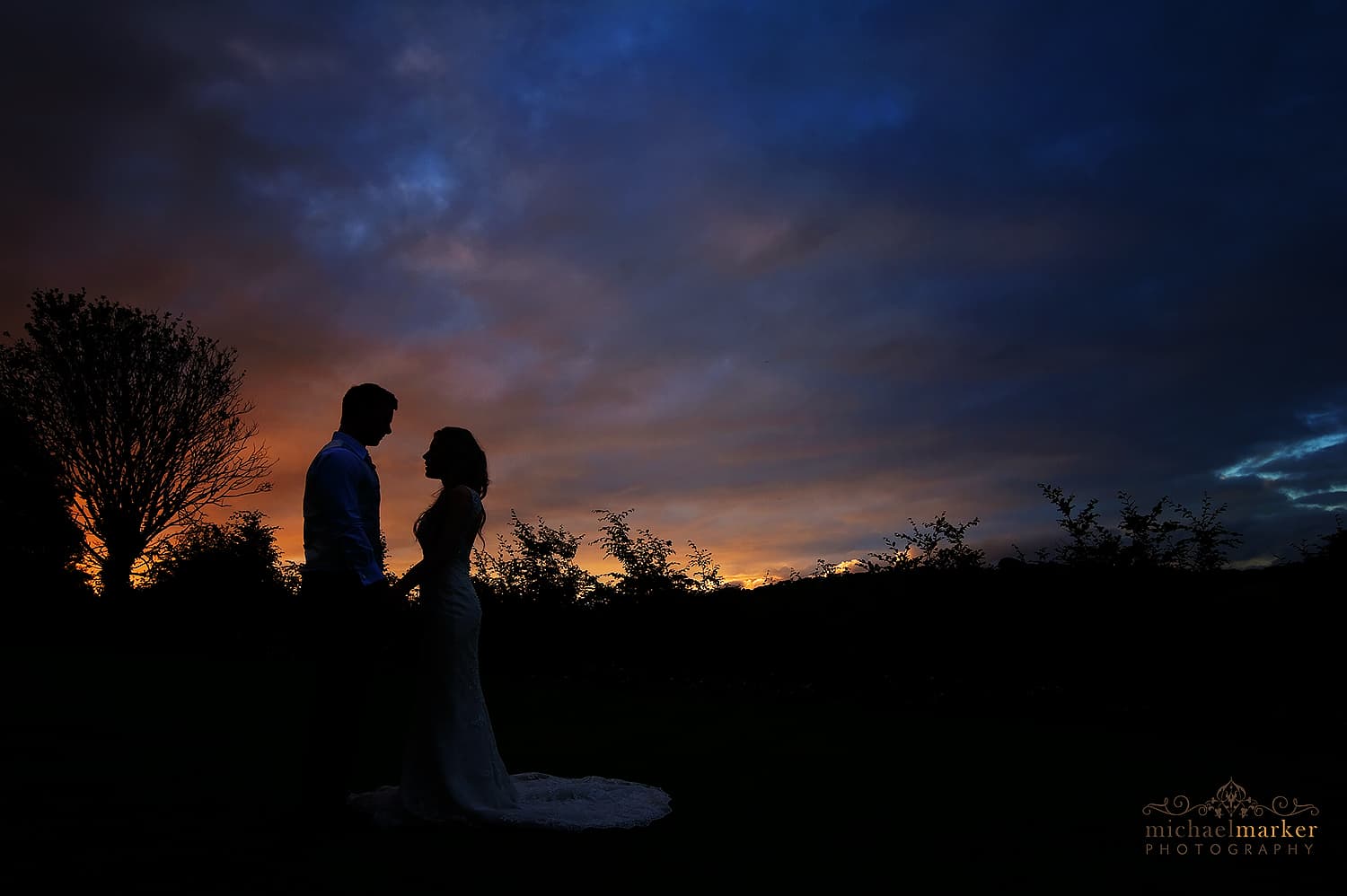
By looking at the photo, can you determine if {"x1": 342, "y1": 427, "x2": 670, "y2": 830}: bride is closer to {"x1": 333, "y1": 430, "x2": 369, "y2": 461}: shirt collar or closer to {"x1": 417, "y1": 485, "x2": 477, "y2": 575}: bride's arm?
{"x1": 417, "y1": 485, "x2": 477, "y2": 575}: bride's arm

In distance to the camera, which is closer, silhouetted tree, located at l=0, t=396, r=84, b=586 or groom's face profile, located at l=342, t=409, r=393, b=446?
groom's face profile, located at l=342, t=409, r=393, b=446

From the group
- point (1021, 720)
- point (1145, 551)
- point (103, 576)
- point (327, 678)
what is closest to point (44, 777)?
point (327, 678)

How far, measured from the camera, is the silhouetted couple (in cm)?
514

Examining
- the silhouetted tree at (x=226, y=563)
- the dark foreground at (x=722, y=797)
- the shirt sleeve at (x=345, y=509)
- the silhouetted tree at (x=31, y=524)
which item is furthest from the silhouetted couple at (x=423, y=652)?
the silhouetted tree at (x=31, y=524)

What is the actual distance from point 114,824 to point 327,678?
1.60 meters

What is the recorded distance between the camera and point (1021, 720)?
10539mm

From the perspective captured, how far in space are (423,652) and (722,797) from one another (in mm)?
2560

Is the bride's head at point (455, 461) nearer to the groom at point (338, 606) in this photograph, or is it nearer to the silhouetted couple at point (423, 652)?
the silhouetted couple at point (423, 652)

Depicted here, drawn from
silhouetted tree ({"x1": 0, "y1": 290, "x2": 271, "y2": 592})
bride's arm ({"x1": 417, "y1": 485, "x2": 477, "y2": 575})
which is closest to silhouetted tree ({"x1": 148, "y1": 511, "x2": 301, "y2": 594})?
silhouetted tree ({"x1": 0, "y1": 290, "x2": 271, "y2": 592})

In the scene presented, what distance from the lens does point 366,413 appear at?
5.60 m

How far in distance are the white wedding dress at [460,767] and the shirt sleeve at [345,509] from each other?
74 cm

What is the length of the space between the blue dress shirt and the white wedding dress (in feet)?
2.25

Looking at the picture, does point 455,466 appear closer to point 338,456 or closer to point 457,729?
point 338,456

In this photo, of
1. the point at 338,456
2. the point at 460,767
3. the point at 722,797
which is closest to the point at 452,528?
the point at 338,456
